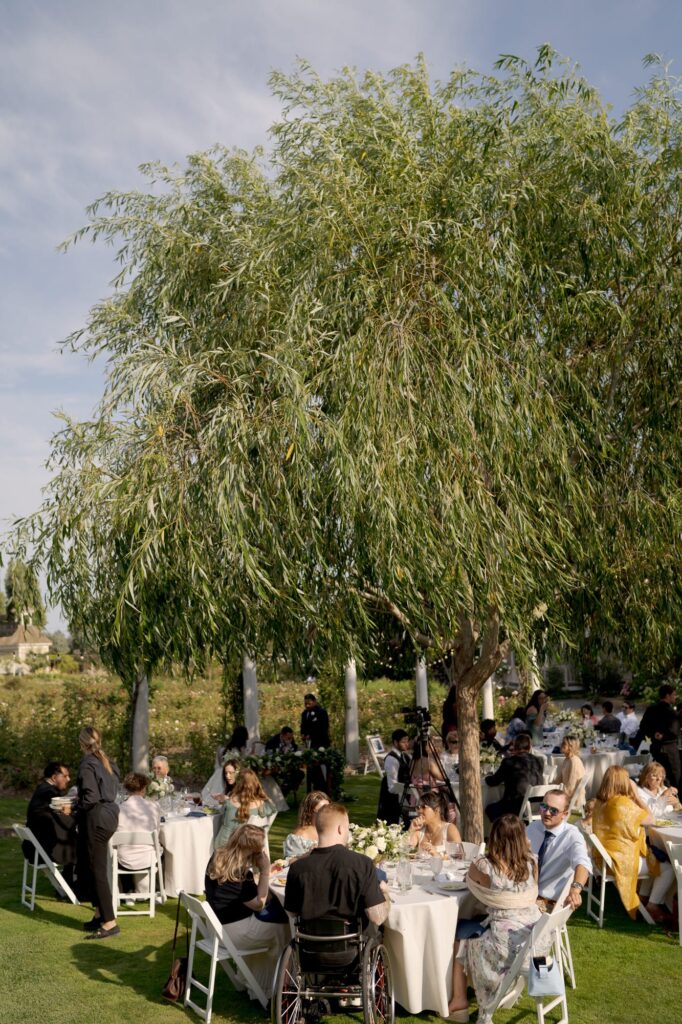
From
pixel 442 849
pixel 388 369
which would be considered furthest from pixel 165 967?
pixel 388 369

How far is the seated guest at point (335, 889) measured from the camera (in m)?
5.02

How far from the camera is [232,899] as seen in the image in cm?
598

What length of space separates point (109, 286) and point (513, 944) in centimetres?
733

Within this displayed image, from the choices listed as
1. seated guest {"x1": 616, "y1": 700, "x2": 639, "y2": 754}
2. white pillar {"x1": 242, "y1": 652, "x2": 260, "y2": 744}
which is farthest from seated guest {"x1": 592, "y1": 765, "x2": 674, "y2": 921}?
white pillar {"x1": 242, "y1": 652, "x2": 260, "y2": 744}

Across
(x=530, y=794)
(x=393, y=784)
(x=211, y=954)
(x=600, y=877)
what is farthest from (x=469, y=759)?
(x=211, y=954)

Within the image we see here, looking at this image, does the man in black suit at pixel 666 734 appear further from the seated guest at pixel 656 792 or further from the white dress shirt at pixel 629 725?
the white dress shirt at pixel 629 725

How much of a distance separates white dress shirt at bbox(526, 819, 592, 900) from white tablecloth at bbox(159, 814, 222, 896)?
3875 millimetres

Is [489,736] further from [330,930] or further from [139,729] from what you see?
[330,930]

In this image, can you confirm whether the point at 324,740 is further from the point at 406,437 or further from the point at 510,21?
the point at 510,21

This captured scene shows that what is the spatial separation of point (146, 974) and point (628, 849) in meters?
3.89

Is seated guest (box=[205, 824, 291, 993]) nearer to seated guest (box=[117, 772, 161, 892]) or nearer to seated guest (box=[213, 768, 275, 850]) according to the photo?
seated guest (box=[213, 768, 275, 850])

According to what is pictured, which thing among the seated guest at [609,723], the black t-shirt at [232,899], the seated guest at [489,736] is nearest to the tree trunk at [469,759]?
the seated guest at [489,736]

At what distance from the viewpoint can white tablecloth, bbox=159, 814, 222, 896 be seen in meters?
8.83

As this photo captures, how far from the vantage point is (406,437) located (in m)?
6.82
